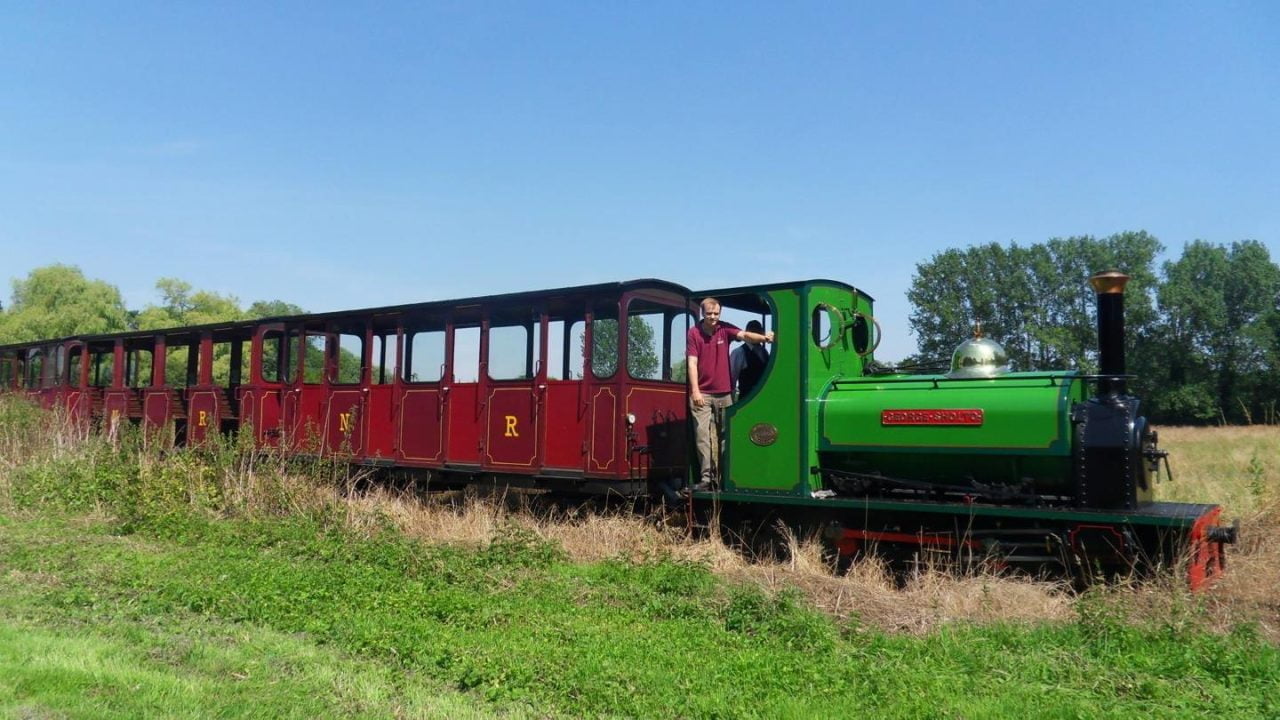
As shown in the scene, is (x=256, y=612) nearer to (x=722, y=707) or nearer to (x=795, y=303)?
(x=722, y=707)

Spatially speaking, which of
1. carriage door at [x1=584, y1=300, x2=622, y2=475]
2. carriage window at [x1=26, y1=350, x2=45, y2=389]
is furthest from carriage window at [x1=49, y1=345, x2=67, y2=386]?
carriage door at [x1=584, y1=300, x2=622, y2=475]

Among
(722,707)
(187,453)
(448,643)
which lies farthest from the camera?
(187,453)

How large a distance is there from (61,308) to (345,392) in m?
40.4

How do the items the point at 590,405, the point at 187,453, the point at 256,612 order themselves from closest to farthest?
the point at 256,612 < the point at 590,405 < the point at 187,453

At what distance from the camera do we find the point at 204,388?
15555 millimetres

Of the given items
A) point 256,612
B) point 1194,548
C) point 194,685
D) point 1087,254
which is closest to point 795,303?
point 1194,548

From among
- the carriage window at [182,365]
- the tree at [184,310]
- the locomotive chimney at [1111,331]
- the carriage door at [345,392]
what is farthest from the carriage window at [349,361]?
the tree at [184,310]

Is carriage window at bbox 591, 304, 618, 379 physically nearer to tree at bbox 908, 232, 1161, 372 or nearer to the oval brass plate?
the oval brass plate

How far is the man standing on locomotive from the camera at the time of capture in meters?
8.45

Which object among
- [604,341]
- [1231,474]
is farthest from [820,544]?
[1231,474]

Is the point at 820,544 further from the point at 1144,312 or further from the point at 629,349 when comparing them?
the point at 1144,312

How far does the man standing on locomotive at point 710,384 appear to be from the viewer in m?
8.45

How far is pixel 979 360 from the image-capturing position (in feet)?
25.2

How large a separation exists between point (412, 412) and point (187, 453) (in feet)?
9.02
